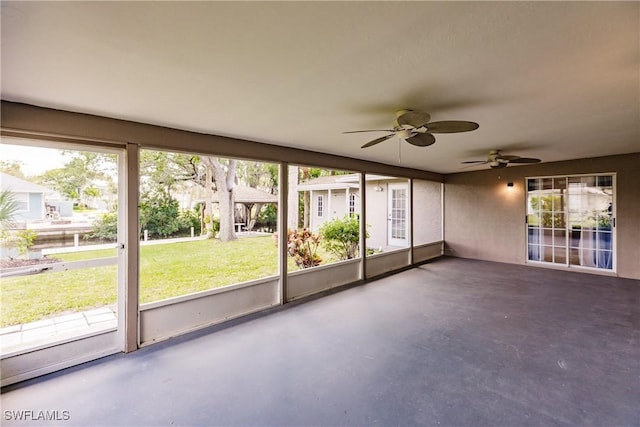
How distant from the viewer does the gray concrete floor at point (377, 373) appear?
203 cm

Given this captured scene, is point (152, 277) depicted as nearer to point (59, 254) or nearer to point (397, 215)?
point (59, 254)

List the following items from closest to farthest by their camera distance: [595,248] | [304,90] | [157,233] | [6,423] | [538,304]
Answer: [6,423] → [304,90] → [538,304] → [157,233] → [595,248]

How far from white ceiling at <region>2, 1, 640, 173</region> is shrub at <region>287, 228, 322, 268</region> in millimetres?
2960

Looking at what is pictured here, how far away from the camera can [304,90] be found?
89.7 inches

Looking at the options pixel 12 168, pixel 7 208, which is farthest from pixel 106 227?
pixel 12 168

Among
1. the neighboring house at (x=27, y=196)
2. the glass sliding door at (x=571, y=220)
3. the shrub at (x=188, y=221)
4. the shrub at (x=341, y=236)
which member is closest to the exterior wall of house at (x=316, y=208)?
the shrub at (x=341, y=236)

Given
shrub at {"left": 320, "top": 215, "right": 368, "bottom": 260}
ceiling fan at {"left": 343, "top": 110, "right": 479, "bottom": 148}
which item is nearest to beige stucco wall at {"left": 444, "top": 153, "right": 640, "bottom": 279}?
shrub at {"left": 320, "top": 215, "right": 368, "bottom": 260}

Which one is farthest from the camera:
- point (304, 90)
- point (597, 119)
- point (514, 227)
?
point (514, 227)

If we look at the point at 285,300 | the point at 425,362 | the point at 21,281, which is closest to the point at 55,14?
the point at 21,281

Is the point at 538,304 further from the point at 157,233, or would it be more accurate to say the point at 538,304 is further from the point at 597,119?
the point at 157,233

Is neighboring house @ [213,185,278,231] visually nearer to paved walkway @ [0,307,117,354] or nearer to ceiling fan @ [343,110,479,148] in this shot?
paved walkway @ [0,307,117,354]

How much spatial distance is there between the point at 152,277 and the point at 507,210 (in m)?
8.01

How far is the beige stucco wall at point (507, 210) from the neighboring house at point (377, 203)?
1.24 metres

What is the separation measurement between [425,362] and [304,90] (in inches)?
106
